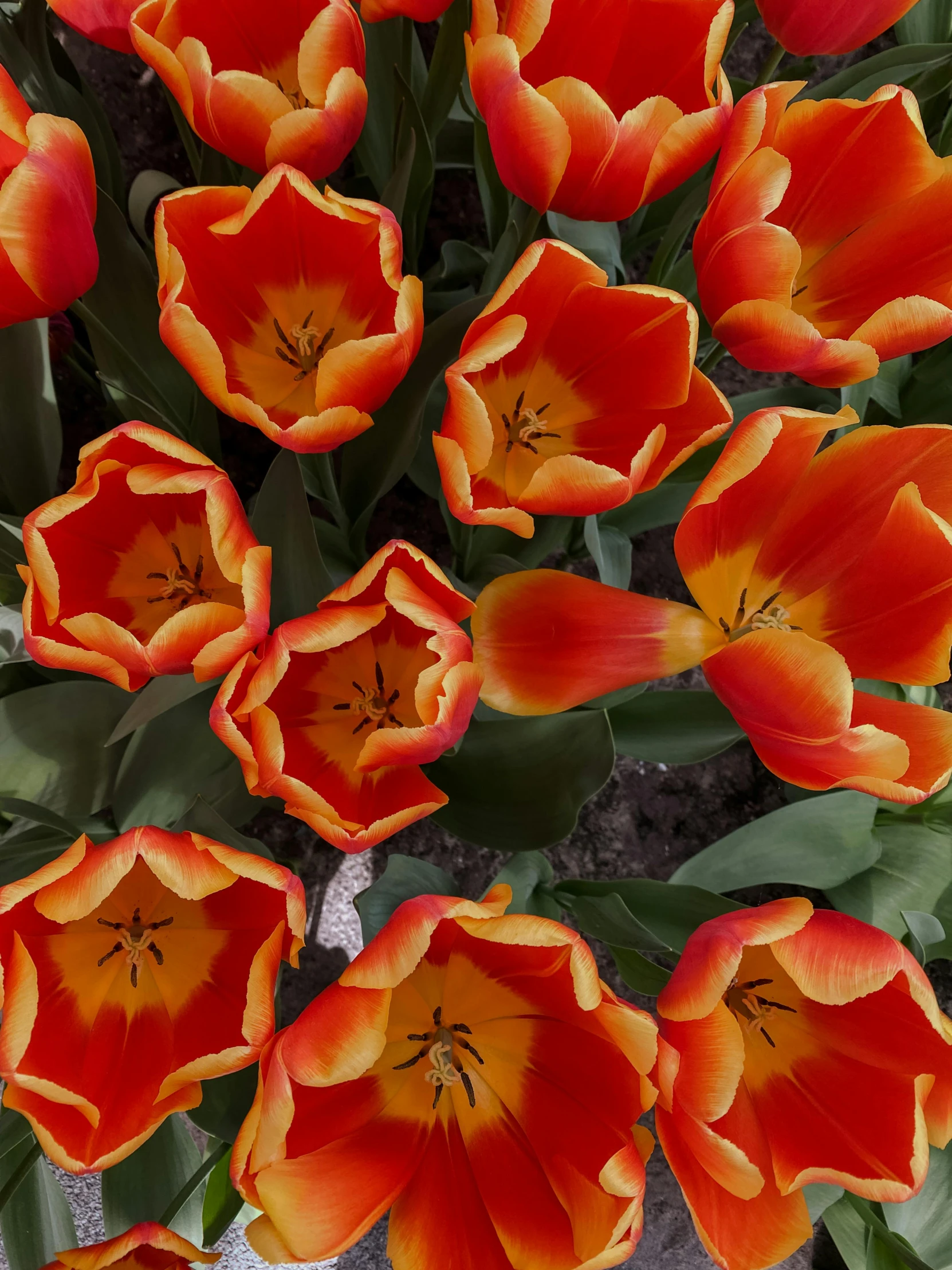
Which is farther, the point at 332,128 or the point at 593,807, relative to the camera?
the point at 593,807

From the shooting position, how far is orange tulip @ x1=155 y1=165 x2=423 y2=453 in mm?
478

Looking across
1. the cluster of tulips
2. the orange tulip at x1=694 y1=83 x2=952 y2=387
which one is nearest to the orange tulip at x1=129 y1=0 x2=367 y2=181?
the cluster of tulips

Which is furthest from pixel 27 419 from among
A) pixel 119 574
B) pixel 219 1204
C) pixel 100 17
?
pixel 219 1204

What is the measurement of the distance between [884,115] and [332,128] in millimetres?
317

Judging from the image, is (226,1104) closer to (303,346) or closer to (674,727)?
(674,727)

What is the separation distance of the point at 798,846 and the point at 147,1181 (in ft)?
1.71

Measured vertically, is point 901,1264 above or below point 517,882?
below

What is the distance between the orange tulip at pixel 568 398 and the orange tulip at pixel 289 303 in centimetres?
5

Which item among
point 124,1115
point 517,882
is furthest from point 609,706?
point 124,1115

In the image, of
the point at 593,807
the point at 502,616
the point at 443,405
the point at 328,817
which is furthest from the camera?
the point at 593,807

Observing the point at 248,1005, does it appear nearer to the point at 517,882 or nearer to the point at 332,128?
the point at 517,882

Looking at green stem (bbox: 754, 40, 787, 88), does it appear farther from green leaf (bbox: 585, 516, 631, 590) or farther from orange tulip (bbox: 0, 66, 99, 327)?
orange tulip (bbox: 0, 66, 99, 327)

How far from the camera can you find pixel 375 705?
24.4 inches

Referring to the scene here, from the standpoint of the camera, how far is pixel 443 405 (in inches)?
26.2
